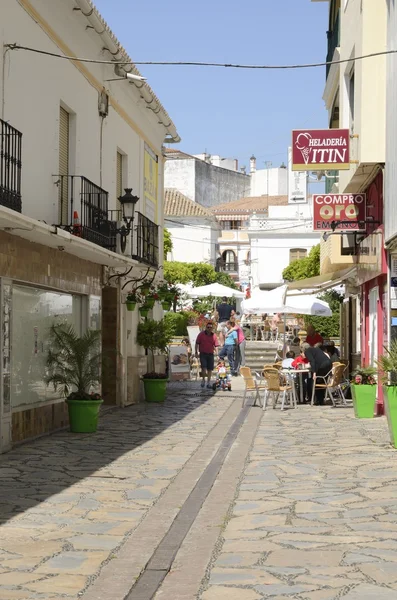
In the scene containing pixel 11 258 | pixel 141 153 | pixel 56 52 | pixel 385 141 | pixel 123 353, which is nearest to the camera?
pixel 11 258

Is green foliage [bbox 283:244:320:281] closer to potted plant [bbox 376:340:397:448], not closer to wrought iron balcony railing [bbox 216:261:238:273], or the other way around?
wrought iron balcony railing [bbox 216:261:238:273]

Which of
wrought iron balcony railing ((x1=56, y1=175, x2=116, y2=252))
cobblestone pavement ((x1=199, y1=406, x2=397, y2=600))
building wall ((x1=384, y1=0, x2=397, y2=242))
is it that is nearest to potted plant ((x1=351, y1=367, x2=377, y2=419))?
building wall ((x1=384, y1=0, x2=397, y2=242))

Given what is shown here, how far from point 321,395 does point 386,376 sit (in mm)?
8388

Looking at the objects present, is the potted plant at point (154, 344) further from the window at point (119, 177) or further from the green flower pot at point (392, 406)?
the green flower pot at point (392, 406)

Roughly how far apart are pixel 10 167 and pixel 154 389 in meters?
10.3

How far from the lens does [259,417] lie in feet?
61.2

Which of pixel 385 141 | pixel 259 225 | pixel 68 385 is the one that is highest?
pixel 259 225

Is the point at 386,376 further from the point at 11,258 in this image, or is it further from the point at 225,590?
the point at 225,590

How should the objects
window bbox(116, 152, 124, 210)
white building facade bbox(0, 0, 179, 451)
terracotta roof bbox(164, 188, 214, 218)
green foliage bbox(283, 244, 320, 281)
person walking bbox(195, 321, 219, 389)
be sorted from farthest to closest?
terracotta roof bbox(164, 188, 214, 218)
green foliage bbox(283, 244, 320, 281)
person walking bbox(195, 321, 219, 389)
window bbox(116, 152, 124, 210)
white building facade bbox(0, 0, 179, 451)

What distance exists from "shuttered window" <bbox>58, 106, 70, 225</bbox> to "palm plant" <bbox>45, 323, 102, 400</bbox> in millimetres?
1815

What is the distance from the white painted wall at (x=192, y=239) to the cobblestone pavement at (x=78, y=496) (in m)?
68.3

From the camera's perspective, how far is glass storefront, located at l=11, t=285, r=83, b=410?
13938 mm

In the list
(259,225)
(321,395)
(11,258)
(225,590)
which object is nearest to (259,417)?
(321,395)

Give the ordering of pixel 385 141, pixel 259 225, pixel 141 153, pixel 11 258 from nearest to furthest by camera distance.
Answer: pixel 11 258 < pixel 385 141 < pixel 141 153 < pixel 259 225
